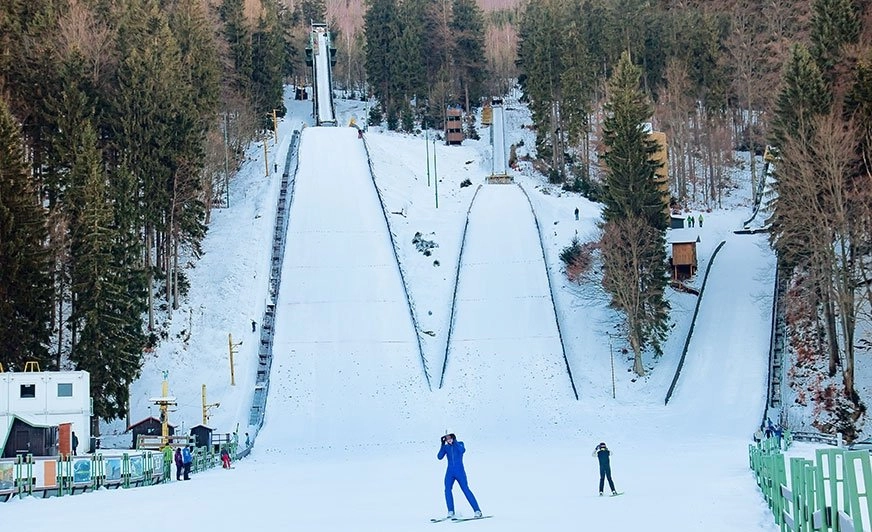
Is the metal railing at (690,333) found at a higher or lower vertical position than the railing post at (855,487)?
lower

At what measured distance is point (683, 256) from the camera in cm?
5066

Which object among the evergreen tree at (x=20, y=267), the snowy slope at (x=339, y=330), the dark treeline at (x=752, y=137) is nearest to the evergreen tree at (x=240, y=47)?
the snowy slope at (x=339, y=330)

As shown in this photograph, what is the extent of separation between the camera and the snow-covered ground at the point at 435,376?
17.4m

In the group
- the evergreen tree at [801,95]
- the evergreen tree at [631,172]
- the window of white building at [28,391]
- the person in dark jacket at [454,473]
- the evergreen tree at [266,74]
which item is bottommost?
the window of white building at [28,391]

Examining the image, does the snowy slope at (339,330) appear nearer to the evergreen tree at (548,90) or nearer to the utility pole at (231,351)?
the utility pole at (231,351)

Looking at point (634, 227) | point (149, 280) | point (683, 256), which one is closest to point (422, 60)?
point (683, 256)

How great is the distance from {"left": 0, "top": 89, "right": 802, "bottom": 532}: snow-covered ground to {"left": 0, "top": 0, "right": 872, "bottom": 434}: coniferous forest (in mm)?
2398

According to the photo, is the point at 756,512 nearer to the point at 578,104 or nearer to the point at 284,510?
the point at 284,510

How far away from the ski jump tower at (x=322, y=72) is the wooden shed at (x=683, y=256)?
39.0 meters

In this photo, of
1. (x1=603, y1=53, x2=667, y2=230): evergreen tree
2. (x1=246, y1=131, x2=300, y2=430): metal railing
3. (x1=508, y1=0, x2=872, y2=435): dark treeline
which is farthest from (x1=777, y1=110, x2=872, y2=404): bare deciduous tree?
(x1=246, y1=131, x2=300, y2=430): metal railing

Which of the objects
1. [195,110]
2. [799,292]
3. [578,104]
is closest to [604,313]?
[799,292]

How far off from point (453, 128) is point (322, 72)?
1801 cm

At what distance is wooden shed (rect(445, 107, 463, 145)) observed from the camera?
8144cm

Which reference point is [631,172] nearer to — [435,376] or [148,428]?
[435,376]
